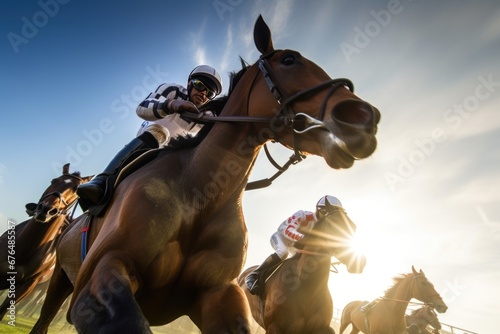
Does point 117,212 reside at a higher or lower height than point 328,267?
higher

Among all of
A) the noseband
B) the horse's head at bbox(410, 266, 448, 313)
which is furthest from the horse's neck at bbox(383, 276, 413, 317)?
the noseband

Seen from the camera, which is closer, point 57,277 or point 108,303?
point 108,303

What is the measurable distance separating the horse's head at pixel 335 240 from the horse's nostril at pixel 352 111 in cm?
437

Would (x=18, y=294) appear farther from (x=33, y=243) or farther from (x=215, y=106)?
(x=215, y=106)

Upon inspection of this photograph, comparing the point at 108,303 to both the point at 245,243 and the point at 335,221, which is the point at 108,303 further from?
the point at 335,221

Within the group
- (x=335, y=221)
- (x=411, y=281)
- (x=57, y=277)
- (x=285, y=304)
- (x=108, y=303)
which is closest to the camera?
(x=108, y=303)

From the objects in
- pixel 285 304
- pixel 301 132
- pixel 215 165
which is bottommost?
pixel 285 304

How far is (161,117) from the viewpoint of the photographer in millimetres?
2885

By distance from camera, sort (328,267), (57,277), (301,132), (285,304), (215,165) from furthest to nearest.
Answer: (328,267)
(285,304)
(57,277)
(215,165)
(301,132)

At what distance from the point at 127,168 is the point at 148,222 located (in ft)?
2.96

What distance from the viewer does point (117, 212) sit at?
6.94 feet

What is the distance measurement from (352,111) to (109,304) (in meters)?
1.76

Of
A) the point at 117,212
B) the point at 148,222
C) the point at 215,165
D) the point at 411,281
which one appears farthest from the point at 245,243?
the point at 411,281

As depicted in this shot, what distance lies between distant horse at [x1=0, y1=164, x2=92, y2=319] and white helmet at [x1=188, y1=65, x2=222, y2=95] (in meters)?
4.73
